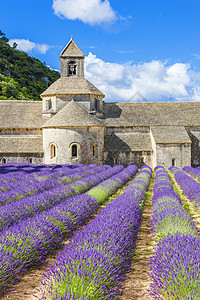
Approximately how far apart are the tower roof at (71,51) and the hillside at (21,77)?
20011 millimetres

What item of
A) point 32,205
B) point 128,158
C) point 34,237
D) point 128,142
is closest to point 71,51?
point 128,142

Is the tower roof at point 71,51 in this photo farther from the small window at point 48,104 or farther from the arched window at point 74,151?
the arched window at point 74,151

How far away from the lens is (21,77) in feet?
221

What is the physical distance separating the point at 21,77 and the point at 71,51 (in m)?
38.7

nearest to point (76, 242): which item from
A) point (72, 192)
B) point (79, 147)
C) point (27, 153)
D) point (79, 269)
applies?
point (79, 269)

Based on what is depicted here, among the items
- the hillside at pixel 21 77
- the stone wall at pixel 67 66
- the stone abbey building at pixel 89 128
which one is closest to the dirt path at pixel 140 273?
the stone abbey building at pixel 89 128

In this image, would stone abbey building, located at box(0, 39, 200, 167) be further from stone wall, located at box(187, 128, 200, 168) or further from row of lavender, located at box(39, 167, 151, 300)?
row of lavender, located at box(39, 167, 151, 300)

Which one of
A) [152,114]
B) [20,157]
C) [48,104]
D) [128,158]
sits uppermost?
[48,104]

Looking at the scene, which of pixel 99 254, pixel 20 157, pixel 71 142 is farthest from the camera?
pixel 20 157

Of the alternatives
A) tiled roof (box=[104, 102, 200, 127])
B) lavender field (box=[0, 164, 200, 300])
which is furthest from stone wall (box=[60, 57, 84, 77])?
lavender field (box=[0, 164, 200, 300])

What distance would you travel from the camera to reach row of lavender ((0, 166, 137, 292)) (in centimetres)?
413

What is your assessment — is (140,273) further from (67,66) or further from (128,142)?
(67,66)

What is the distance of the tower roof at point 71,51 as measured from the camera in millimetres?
A: 31922

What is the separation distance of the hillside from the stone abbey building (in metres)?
20.2
